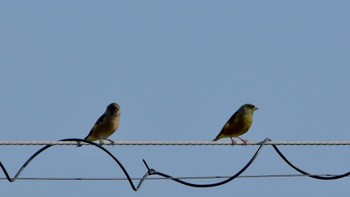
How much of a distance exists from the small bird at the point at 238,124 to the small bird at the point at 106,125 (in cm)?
186

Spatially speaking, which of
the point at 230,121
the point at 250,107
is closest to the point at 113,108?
the point at 230,121

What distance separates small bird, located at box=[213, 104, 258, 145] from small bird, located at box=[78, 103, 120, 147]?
6.10ft

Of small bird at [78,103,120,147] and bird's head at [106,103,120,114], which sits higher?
bird's head at [106,103,120,114]

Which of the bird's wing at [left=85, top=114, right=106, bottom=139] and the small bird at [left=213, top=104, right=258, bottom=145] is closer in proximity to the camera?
the bird's wing at [left=85, top=114, right=106, bottom=139]

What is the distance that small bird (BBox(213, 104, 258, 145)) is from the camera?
1672 cm

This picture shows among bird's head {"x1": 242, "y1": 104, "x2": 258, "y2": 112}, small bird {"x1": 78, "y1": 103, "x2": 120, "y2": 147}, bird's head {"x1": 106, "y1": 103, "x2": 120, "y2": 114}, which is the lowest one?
small bird {"x1": 78, "y1": 103, "x2": 120, "y2": 147}

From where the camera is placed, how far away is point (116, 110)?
623 inches

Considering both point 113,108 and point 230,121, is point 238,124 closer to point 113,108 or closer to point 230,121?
point 230,121

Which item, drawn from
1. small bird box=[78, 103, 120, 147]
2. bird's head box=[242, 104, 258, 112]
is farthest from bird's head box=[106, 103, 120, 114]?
bird's head box=[242, 104, 258, 112]

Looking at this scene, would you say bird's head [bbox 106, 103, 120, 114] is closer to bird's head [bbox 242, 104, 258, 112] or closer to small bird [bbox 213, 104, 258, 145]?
small bird [bbox 213, 104, 258, 145]

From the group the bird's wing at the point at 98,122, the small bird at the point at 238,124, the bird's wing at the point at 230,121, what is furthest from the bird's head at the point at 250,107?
the bird's wing at the point at 98,122
